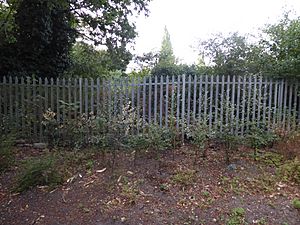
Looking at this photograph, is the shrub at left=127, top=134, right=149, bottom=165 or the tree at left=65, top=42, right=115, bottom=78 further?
the tree at left=65, top=42, right=115, bottom=78

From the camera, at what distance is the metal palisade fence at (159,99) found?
684 cm

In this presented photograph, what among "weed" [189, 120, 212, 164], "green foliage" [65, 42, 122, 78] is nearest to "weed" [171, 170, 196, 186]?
"weed" [189, 120, 212, 164]

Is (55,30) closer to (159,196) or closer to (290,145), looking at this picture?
(159,196)

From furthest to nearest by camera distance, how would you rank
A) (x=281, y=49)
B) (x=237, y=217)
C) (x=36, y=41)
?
(x=36, y=41)
(x=281, y=49)
(x=237, y=217)

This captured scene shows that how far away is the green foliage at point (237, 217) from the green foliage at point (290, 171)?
4.83 feet

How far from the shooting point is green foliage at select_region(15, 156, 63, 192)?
15.2 ft

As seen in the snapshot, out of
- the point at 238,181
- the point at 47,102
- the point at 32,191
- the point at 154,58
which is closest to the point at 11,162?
the point at 32,191

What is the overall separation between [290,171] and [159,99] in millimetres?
3254

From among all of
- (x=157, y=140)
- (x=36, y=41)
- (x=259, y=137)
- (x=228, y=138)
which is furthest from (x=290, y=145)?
(x=36, y=41)

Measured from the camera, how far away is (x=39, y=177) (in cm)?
468

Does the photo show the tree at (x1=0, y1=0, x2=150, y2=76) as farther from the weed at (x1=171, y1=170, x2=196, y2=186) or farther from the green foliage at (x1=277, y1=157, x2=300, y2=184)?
→ the green foliage at (x1=277, y1=157, x2=300, y2=184)

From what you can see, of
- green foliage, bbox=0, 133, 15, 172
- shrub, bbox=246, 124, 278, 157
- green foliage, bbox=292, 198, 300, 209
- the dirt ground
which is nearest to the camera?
the dirt ground

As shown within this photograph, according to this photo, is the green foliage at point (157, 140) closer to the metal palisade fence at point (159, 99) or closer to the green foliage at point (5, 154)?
the metal palisade fence at point (159, 99)

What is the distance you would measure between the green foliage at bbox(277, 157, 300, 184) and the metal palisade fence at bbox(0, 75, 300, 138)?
1651 millimetres
